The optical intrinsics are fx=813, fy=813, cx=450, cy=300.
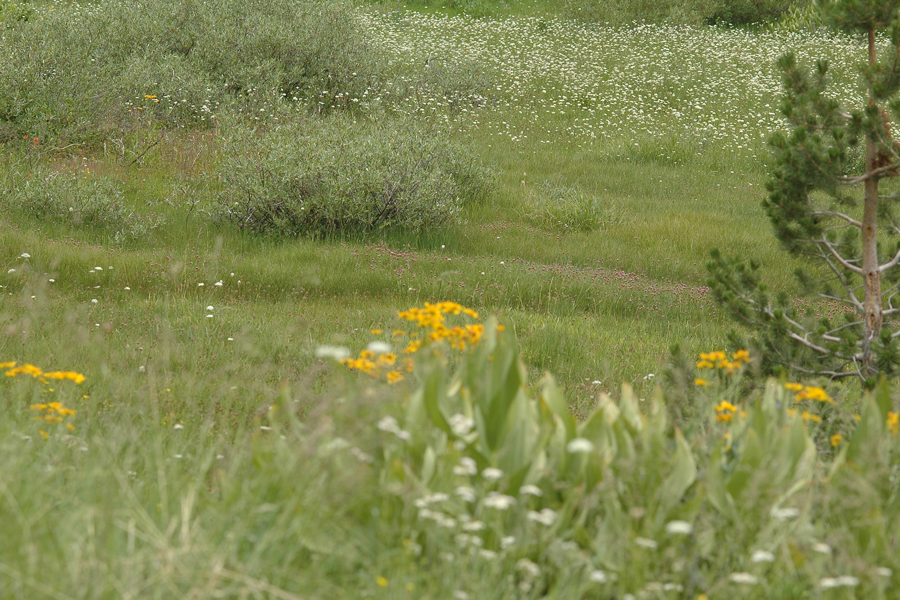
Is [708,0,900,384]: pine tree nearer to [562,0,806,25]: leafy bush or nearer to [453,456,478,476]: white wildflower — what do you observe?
[453,456,478,476]: white wildflower

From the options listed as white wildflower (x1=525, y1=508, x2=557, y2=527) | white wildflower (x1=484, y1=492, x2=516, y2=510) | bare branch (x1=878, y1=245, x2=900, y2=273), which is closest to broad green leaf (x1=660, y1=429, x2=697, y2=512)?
white wildflower (x1=525, y1=508, x2=557, y2=527)

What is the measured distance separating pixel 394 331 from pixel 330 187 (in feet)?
18.8

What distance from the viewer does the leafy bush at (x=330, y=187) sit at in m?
9.35

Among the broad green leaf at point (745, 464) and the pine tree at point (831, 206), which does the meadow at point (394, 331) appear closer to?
the broad green leaf at point (745, 464)

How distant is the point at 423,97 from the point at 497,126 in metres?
1.54

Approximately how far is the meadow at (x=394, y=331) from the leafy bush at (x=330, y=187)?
0.05m

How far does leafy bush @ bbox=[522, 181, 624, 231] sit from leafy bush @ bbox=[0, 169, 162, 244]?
15.8 feet

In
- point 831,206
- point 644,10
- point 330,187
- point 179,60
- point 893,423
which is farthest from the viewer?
point 644,10

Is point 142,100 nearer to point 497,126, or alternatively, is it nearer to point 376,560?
point 497,126

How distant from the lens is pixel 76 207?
29.6ft

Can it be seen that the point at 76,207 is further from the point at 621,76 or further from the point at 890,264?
the point at 621,76

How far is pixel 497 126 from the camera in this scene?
15.8 meters

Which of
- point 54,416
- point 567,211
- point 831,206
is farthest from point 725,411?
point 567,211

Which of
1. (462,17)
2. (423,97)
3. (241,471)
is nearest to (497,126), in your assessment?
(423,97)
